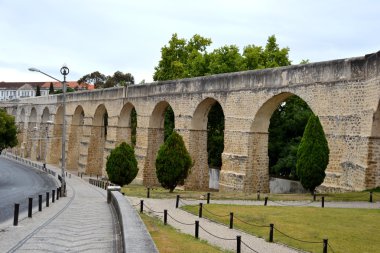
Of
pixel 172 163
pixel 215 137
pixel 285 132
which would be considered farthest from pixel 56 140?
pixel 172 163

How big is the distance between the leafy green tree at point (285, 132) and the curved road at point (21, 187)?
15.6 m

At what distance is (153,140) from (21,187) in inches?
401

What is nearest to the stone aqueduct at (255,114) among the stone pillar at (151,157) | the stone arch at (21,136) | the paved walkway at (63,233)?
the stone pillar at (151,157)

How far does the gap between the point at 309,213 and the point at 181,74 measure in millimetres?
34540

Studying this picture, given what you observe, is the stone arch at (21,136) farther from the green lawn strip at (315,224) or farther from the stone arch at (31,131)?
the green lawn strip at (315,224)

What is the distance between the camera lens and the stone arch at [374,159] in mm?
18438

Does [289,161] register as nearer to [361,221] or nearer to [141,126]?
[141,126]

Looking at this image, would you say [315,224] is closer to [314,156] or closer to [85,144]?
[314,156]

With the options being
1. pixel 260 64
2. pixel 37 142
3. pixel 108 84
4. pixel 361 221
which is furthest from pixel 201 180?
pixel 108 84

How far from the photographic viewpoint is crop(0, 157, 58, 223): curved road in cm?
2189

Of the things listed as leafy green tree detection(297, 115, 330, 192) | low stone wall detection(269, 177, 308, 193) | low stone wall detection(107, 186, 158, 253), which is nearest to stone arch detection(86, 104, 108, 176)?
low stone wall detection(269, 177, 308, 193)

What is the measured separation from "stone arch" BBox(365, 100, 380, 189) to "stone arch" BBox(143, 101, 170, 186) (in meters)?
18.7

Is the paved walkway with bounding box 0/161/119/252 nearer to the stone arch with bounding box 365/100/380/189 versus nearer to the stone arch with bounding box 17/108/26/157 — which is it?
the stone arch with bounding box 365/100/380/189

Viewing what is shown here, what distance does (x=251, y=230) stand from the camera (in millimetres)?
13953
